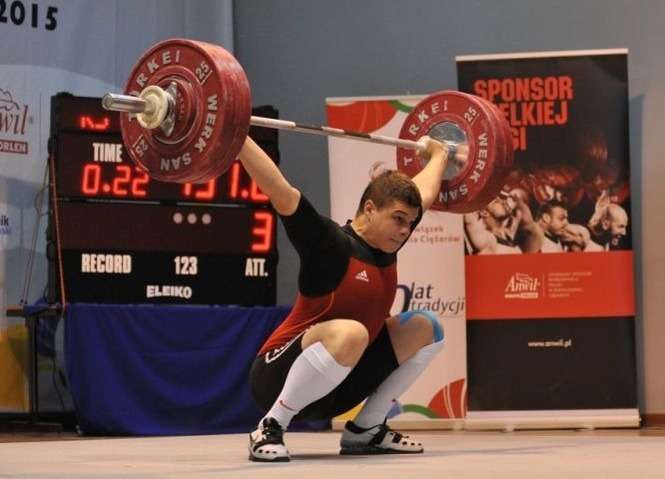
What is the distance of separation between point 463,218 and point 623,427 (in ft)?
4.50

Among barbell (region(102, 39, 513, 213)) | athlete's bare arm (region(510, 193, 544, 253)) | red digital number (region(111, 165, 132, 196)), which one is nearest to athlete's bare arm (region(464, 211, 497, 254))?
athlete's bare arm (region(510, 193, 544, 253))

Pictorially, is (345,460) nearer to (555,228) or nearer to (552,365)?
(552,365)

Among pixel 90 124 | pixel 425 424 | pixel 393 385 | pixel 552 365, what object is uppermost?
pixel 90 124

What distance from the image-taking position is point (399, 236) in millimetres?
3959

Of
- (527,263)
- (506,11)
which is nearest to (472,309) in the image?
(527,263)

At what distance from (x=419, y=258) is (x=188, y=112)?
3.20m

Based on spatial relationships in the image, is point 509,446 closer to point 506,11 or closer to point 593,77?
point 593,77

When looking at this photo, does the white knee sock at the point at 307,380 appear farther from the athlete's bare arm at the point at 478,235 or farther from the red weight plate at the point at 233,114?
the athlete's bare arm at the point at 478,235

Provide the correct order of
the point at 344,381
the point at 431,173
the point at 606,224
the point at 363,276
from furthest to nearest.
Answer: the point at 606,224 → the point at 431,173 → the point at 344,381 → the point at 363,276

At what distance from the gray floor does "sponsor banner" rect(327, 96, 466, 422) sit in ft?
4.74

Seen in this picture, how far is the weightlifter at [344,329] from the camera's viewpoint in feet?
12.3

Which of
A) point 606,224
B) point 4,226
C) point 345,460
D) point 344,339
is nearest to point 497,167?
point 344,339

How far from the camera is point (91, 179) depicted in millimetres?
6316

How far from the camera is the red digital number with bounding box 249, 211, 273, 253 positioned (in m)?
6.60
